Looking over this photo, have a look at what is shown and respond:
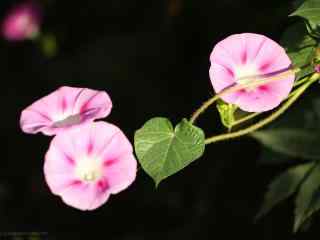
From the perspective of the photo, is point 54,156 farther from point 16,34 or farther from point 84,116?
point 16,34

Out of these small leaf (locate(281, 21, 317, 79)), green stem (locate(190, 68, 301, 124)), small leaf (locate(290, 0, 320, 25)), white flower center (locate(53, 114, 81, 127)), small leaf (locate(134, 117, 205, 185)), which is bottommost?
small leaf (locate(134, 117, 205, 185))

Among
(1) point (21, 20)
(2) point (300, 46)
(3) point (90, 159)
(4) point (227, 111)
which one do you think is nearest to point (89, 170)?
(3) point (90, 159)

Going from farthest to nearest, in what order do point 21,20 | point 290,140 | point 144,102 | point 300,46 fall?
point 21,20
point 144,102
point 290,140
point 300,46

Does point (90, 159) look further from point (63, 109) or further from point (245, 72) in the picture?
point (245, 72)

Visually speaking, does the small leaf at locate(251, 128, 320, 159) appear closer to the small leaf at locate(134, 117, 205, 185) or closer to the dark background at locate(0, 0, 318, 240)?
the dark background at locate(0, 0, 318, 240)

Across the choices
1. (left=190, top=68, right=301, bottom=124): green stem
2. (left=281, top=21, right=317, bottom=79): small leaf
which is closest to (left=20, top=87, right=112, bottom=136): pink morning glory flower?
(left=190, top=68, right=301, bottom=124): green stem

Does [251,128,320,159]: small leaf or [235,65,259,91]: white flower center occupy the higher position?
[235,65,259,91]: white flower center

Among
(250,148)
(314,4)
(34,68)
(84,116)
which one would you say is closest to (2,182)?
(34,68)
